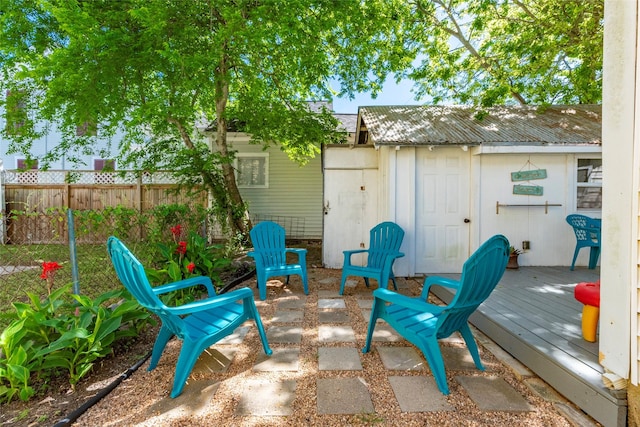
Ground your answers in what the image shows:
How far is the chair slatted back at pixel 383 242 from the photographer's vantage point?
4345mm

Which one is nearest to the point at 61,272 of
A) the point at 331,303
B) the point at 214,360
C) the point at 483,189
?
the point at 214,360

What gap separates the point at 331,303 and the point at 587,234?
14.3ft

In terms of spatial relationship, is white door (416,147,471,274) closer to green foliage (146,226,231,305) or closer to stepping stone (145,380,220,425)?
green foliage (146,226,231,305)

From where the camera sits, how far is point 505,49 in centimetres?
702

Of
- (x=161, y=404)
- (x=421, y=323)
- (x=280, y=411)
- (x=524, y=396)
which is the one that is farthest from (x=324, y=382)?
(x=524, y=396)

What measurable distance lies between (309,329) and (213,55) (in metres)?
4.26

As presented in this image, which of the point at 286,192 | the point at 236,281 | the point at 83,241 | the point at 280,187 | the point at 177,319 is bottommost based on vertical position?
the point at 236,281

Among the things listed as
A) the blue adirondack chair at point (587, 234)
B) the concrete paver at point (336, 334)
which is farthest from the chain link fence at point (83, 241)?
the blue adirondack chair at point (587, 234)

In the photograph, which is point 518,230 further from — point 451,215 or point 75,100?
point 75,100

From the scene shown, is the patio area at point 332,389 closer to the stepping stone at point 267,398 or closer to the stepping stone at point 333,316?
the stepping stone at point 267,398

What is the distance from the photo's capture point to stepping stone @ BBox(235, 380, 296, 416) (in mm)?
1828

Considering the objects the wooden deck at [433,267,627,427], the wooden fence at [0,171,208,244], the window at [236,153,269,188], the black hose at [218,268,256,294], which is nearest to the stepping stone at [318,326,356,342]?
the wooden deck at [433,267,627,427]

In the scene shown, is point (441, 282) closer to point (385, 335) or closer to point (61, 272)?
point (385, 335)

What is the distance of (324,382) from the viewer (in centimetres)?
212
